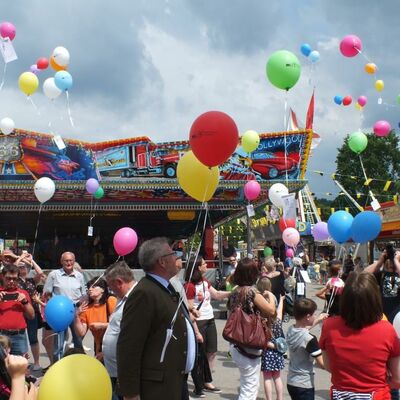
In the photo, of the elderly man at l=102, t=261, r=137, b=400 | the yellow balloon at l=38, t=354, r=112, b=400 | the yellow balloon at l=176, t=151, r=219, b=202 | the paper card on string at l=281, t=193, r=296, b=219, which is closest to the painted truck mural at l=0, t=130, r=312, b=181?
the paper card on string at l=281, t=193, r=296, b=219

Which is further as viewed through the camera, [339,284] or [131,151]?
[131,151]

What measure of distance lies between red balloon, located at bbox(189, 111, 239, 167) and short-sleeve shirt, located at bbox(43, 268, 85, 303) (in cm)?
316

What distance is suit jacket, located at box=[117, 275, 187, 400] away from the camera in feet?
9.61

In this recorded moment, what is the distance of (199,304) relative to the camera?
645cm

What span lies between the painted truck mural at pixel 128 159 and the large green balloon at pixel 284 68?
7299 millimetres

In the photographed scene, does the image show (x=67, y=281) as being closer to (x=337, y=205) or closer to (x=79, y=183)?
(x=79, y=183)

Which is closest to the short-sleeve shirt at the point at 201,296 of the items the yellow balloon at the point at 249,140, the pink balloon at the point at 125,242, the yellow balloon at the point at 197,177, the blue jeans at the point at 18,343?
the yellow balloon at the point at 197,177

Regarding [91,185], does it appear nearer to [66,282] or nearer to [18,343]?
[66,282]

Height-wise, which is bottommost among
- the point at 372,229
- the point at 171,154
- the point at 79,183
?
the point at 372,229

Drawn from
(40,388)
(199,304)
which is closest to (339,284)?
(199,304)

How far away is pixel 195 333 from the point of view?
166 inches

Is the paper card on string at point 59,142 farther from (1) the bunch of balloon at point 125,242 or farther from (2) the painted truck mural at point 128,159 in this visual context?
(1) the bunch of balloon at point 125,242

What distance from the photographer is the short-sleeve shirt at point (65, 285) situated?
701 cm

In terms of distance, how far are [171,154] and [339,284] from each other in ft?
35.7
